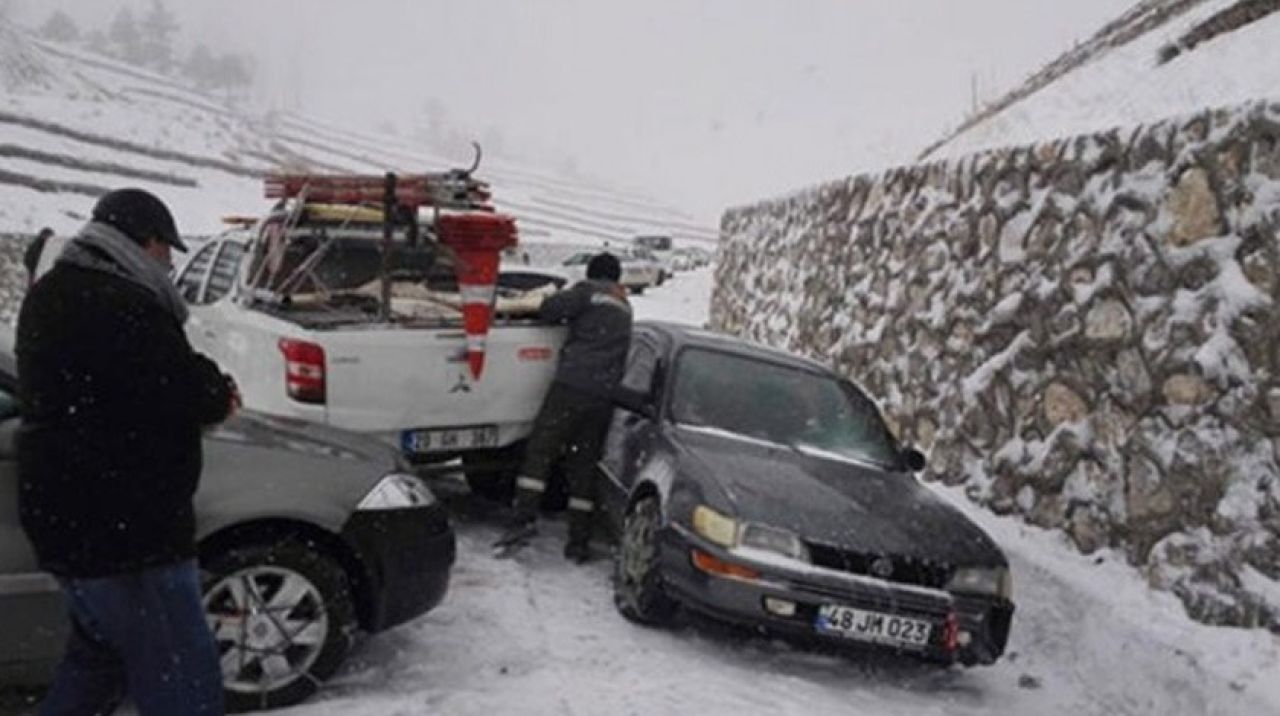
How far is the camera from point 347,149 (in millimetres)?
73438

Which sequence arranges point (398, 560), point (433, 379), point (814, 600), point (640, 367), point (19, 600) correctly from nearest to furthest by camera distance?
1. point (19, 600)
2. point (398, 560)
3. point (814, 600)
4. point (433, 379)
5. point (640, 367)

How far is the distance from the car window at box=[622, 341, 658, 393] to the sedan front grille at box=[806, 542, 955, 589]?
1.67 metres

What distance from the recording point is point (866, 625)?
488cm

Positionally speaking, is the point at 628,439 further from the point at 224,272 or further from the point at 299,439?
the point at 224,272

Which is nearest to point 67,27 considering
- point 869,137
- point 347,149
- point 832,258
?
point 347,149

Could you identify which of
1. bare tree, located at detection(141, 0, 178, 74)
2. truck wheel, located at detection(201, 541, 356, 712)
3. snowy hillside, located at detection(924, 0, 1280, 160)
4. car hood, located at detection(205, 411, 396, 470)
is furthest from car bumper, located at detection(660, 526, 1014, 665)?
bare tree, located at detection(141, 0, 178, 74)

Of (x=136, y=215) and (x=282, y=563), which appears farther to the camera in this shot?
(x=282, y=563)

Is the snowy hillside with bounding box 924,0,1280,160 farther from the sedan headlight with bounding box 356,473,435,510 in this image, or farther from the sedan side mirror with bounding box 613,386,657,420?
the sedan headlight with bounding box 356,473,435,510

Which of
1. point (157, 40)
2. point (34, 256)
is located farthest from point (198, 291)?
point (157, 40)

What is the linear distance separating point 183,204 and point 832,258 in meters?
30.5

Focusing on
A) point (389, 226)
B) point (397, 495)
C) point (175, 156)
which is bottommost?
point (397, 495)

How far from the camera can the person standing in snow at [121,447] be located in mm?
2670

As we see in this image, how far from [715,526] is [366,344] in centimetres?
229

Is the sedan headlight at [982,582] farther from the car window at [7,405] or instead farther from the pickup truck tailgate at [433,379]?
the car window at [7,405]
